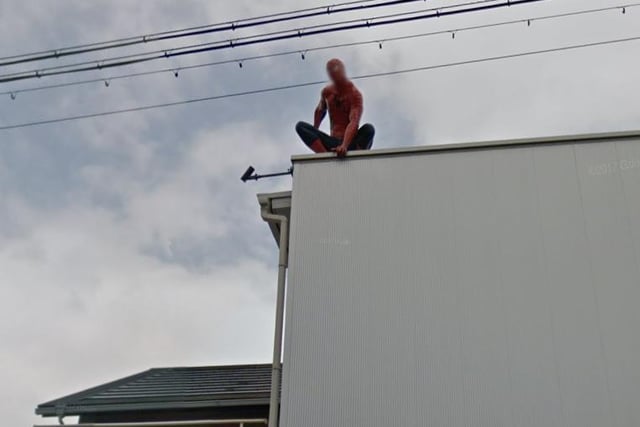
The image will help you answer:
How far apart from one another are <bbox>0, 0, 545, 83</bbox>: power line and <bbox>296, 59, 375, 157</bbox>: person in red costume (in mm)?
1097

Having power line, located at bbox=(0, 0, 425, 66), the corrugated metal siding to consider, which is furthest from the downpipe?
power line, located at bbox=(0, 0, 425, 66)

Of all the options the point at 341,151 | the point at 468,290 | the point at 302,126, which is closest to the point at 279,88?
the point at 302,126

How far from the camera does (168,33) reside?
6.01 m

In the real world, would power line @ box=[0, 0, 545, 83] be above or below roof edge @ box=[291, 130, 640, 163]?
above

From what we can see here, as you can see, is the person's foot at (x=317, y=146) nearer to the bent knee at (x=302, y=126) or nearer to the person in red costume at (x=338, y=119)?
the person in red costume at (x=338, y=119)

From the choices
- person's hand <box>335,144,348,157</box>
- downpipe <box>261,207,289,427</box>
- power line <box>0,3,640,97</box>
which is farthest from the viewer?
person's hand <box>335,144,348,157</box>

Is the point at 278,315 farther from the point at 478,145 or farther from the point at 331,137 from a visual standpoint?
the point at 478,145

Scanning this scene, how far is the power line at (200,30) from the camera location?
5.78m

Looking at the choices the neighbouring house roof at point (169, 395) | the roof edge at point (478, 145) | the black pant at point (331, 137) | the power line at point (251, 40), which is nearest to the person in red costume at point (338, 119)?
the black pant at point (331, 137)

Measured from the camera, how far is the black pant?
6.71m

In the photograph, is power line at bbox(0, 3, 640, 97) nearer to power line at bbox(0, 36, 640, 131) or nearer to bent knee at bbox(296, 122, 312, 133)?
power line at bbox(0, 36, 640, 131)

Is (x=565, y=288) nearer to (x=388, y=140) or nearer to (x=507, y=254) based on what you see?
(x=507, y=254)

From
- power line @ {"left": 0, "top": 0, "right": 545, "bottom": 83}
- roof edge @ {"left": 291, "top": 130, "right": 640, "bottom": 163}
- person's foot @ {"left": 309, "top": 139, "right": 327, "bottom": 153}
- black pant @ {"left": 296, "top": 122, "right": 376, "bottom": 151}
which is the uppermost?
power line @ {"left": 0, "top": 0, "right": 545, "bottom": 83}

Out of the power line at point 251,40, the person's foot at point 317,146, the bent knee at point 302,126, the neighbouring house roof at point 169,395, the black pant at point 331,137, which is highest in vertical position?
the power line at point 251,40
